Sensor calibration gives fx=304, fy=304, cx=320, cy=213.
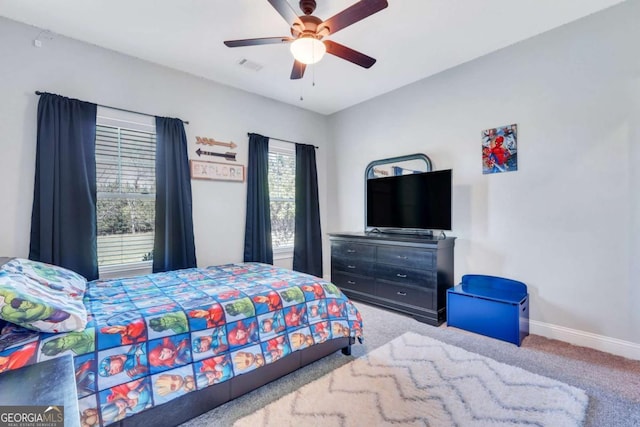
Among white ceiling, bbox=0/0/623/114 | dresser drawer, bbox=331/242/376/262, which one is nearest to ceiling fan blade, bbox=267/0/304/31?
white ceiling, bbox=0/0/623/114

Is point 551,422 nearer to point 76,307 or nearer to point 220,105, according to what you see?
point 76,307

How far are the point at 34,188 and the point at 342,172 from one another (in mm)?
3495

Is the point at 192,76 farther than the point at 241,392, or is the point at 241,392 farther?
the point at 192,76

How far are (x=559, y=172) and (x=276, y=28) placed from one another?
2.77 metres

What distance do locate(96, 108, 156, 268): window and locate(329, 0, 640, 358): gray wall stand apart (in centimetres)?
319

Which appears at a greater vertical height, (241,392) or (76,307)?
(76,307)

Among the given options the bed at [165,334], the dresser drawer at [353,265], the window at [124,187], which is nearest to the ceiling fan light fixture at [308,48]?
the bed at [165,334]

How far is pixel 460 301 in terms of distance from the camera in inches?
115

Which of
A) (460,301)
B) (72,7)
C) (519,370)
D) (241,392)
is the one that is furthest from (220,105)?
(519,370)

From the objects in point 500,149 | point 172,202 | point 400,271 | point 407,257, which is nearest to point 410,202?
point 407,257

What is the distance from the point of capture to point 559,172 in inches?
106

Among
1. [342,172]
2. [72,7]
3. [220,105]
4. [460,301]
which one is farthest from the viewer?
[342,172]

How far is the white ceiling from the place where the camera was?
91.7 inches

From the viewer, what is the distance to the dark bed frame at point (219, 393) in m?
1.56
